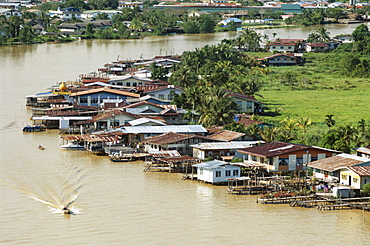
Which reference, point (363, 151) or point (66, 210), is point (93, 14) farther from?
point (66, 210)

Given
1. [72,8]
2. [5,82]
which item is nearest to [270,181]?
[5,82]

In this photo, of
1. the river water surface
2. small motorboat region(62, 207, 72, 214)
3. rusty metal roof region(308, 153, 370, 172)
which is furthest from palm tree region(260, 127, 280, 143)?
small motorboat region(62, 207, 72, 214)

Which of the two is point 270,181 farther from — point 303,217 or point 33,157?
point 33,157

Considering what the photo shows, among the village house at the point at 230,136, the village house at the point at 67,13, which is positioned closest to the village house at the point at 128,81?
the village house at the point at 230,136

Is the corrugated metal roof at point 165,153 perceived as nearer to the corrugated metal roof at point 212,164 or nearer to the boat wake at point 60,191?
the corrugated metal roof at point 212,164

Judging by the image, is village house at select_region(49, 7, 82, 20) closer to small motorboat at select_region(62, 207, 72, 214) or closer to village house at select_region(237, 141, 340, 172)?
village house at select_region(237, 141, 340, 172)

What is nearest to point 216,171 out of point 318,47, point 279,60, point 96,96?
point 96,96

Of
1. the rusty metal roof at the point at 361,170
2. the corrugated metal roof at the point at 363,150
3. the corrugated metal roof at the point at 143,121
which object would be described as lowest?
the rusty metal roof at the point at 361,170
